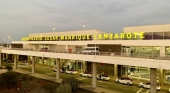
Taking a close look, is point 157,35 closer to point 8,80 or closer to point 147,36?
point 147,36

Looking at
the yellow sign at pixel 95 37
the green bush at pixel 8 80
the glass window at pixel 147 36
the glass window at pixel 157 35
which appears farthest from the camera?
the yellow sign at pixel 95 37

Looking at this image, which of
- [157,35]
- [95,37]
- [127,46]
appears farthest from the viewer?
[95,37]

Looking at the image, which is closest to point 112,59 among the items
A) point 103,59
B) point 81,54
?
point 103,59

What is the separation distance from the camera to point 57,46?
2657 inches

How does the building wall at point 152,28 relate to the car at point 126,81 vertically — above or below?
above

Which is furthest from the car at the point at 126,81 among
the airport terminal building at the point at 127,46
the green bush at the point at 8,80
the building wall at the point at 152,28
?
the green bush at the point at 8,80

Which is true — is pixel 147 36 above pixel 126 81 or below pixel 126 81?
above

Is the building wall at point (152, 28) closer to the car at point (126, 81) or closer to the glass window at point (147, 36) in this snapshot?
the glass window at point (147, 36)

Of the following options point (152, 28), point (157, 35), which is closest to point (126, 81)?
point (157, 35)

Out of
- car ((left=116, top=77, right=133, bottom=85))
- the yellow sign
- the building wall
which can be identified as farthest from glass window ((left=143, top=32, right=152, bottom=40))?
car ((left=116, top=77, right=133, bottom=85))

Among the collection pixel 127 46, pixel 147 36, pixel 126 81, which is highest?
pixel 147 36

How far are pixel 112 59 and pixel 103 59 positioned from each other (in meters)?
2.26

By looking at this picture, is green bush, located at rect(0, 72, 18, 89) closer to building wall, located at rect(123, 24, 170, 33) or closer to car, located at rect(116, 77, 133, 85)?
car, located at rect(116, 77, 133, 85)

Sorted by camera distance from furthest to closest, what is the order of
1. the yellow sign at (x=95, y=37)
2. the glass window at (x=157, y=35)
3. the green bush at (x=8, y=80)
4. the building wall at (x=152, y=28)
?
the yellow sign at (x=95, y=37) → the glass window at (x=157, y=35) → the building wall at (x=152, y=28) → the green bush at (x=8, y=80)
